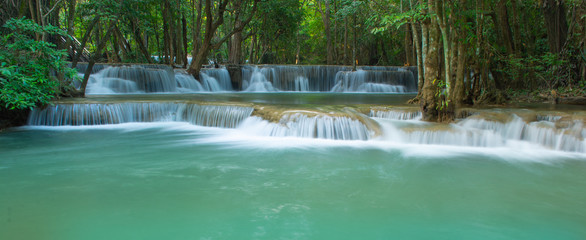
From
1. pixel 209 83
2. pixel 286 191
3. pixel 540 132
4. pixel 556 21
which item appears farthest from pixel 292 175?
pixel 209 83

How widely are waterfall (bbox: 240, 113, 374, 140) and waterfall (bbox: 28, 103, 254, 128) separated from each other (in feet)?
4.15

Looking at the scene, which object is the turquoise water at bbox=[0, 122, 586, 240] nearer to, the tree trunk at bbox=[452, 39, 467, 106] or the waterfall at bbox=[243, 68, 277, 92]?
the tree trunk at bbox=[452, 39, 467, 106]

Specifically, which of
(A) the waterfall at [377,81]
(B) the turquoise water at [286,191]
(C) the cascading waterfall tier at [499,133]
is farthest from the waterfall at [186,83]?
(C) the cascading waterfall tier at [499,133]

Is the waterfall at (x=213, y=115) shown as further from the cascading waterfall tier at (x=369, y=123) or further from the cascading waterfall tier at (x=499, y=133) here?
the cascading waterfall tier at (x=499, y=133)

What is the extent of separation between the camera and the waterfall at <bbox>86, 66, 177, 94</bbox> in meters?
15.0

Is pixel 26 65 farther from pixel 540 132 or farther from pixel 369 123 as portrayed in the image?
pixel 540 132

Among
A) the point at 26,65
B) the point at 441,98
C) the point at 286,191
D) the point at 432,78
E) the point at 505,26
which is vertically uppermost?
the point at 505,26

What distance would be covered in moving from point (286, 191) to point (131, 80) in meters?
13.3

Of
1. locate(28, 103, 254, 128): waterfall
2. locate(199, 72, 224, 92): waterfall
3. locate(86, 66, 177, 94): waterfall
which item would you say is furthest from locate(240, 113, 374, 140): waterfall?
locate(199, 72, 224, 92): waterfall

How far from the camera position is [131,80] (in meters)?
15.9

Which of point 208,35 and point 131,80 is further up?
point 208,35

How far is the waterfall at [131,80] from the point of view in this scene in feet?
A: 49.3

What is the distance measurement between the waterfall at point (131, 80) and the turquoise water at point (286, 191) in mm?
8065

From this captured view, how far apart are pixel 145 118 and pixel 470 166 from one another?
7834mm
